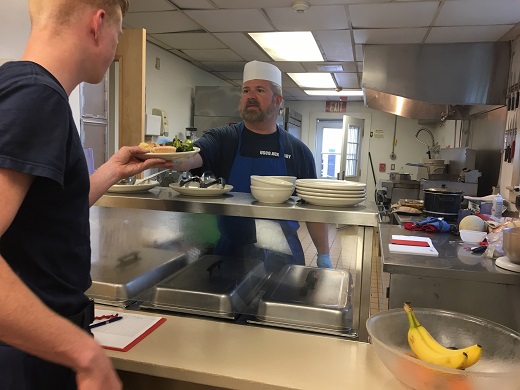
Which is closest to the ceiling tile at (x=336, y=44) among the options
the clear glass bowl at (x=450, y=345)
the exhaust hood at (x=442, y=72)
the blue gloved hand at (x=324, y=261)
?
the exhaust hood at (x=442, y=72)

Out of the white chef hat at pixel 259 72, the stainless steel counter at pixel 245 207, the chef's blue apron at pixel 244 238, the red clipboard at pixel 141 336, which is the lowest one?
the red clipboard at pixel 141 336

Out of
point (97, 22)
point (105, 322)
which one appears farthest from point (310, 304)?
point (97, 22)

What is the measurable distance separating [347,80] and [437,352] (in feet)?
20.0

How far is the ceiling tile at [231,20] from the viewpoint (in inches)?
142

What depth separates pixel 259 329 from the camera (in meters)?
1.30

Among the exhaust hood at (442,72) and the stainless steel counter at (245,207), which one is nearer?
the stainless steel counter at (245,207)

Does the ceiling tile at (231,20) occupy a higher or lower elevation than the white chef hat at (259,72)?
higher

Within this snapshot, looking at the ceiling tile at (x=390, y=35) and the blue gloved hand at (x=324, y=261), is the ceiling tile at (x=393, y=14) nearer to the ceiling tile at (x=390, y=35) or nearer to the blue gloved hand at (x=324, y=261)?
the ceiling tile at (x=390, y=35)

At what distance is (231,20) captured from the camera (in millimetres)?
3811

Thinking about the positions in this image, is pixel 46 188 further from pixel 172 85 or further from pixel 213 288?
pixel 172 85

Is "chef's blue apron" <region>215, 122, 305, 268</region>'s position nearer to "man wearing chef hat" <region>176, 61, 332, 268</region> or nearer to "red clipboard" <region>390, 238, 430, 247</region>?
"red clipboard" <region>390, 238, 430, 247</region>

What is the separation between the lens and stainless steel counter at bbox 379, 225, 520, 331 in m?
1.49

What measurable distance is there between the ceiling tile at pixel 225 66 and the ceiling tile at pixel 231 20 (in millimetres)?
1546

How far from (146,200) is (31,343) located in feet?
2.54
